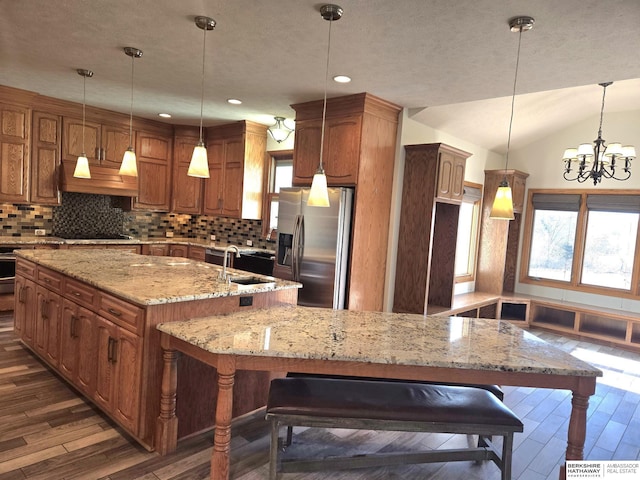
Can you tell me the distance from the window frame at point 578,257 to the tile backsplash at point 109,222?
3.93 metres

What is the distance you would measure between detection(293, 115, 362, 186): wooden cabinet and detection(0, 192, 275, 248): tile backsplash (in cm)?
177

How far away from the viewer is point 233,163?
6090 millimetres

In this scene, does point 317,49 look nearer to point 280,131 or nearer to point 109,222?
point 280,131

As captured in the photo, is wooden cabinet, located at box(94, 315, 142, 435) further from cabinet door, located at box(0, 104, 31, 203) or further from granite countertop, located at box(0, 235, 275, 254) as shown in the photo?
cabinet door, located at box(0, 104, 31, 203)

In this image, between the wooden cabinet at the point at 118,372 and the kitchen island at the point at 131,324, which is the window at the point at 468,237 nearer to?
the kitchen island at the point at 131,324

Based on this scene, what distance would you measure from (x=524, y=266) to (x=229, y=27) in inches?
223

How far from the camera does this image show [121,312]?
2.48m

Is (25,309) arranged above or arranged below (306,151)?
below

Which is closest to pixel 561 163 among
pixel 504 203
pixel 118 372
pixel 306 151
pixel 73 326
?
pixel 306 151

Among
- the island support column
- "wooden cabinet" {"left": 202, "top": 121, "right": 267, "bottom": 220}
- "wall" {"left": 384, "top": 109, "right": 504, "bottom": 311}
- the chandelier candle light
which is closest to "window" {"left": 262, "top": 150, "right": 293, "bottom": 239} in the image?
"wooden cabinet" {"left": 202, "top": 121, "right": 267, "bottom": 220}

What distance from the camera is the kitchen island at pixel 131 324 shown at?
7.80ft

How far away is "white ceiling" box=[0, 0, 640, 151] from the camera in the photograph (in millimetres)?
2414

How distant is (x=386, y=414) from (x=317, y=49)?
245cm

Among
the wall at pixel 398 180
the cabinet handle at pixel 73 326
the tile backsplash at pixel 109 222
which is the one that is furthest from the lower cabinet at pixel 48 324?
the wall at pixel 398 180
